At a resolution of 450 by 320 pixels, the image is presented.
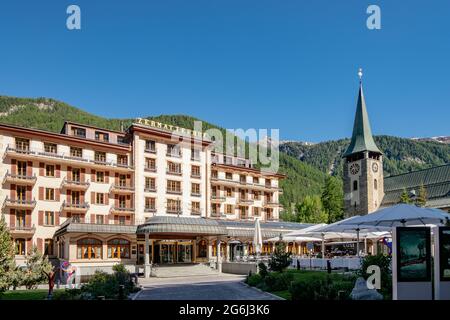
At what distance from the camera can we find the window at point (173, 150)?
58.1m

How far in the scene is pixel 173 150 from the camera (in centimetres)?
5856

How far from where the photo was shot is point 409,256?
46.3 ft

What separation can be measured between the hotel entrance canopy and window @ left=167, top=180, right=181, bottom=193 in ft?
39.4

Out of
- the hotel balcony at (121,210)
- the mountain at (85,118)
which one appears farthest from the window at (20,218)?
the mountain at (85,118)

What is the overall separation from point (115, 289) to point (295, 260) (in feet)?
54.1

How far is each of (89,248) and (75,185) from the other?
317 inches

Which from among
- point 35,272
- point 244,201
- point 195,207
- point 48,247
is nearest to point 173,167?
point 195,207

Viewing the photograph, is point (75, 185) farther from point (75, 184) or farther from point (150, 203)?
point (150, 203)

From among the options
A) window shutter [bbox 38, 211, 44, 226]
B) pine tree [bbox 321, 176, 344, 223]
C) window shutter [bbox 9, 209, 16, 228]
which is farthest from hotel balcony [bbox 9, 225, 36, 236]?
pine tree [bbox 321, 176, 344, 223]

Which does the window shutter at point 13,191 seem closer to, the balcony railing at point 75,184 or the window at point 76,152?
the balcony railing at point 75,184

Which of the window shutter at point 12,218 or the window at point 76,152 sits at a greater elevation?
the window at point 76,152

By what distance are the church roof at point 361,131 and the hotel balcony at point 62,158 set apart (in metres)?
53.9
